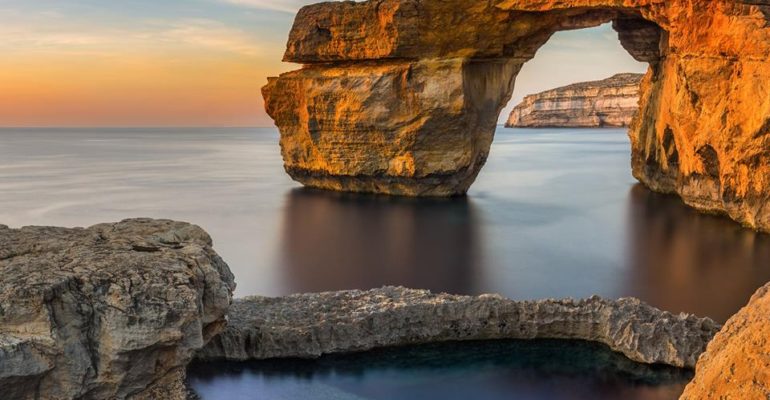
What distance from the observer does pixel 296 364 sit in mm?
7695

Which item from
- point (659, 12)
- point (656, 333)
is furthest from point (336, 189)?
point (656, 333)

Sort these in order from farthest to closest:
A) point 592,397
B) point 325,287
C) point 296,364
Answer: point 325,287
point 296,364
point 592,397

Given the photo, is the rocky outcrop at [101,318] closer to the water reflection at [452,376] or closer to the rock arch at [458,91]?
the water reflection at [452,376]

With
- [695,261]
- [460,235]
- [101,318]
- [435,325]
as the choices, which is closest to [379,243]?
[460,235]

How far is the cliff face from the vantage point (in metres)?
88.5

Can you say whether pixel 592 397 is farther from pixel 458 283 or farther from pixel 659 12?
pixel 659 12

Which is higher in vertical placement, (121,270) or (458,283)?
(121,270)

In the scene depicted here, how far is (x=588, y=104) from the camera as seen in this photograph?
318 feet

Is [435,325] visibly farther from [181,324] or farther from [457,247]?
[457,247]

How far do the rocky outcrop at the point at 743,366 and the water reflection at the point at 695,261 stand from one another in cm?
620

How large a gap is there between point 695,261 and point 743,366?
10327mm

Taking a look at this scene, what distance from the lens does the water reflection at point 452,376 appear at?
7.13m

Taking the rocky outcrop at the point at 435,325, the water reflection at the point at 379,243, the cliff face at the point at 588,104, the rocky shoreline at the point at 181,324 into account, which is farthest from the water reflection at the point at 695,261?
the cliff face at the point at 588,104

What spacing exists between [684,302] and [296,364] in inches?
242
